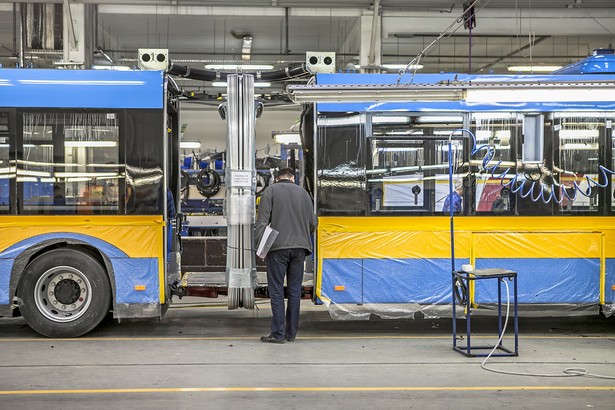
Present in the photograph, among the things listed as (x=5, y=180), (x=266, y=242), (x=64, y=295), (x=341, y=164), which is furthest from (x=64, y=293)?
(x=341, y=164)

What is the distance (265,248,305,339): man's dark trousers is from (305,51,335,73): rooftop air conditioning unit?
7.98ft

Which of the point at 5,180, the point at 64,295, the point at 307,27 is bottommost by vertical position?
the point at 64,295

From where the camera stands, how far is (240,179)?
10359 millimetres

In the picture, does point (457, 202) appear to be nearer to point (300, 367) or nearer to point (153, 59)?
point (300, 367)

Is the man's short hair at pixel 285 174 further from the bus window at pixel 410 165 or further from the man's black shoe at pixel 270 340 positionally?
the man's black shoe at pixel 270 340

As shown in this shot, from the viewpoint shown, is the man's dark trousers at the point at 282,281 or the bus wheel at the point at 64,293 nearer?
the man's dark trousers at the point at 282,281

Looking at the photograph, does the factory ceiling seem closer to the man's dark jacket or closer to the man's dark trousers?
the man's dark jacket

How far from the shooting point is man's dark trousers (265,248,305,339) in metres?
9.80

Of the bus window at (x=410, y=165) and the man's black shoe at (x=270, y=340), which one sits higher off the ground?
the bus window at (x=410, y=165)

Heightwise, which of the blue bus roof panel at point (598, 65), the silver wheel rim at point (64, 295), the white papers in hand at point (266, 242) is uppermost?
the blue bus roof panel at point (598, 65)

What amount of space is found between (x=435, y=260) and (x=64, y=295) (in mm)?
4503

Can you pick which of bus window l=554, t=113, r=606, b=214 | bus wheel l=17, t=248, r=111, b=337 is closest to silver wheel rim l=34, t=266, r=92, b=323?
bus wheel l=17, t=248, r=111, b=337

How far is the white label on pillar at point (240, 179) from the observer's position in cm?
1035

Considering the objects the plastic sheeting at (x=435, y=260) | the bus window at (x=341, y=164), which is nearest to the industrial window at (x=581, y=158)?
the plastic sheeting at (x=435, y=260)
